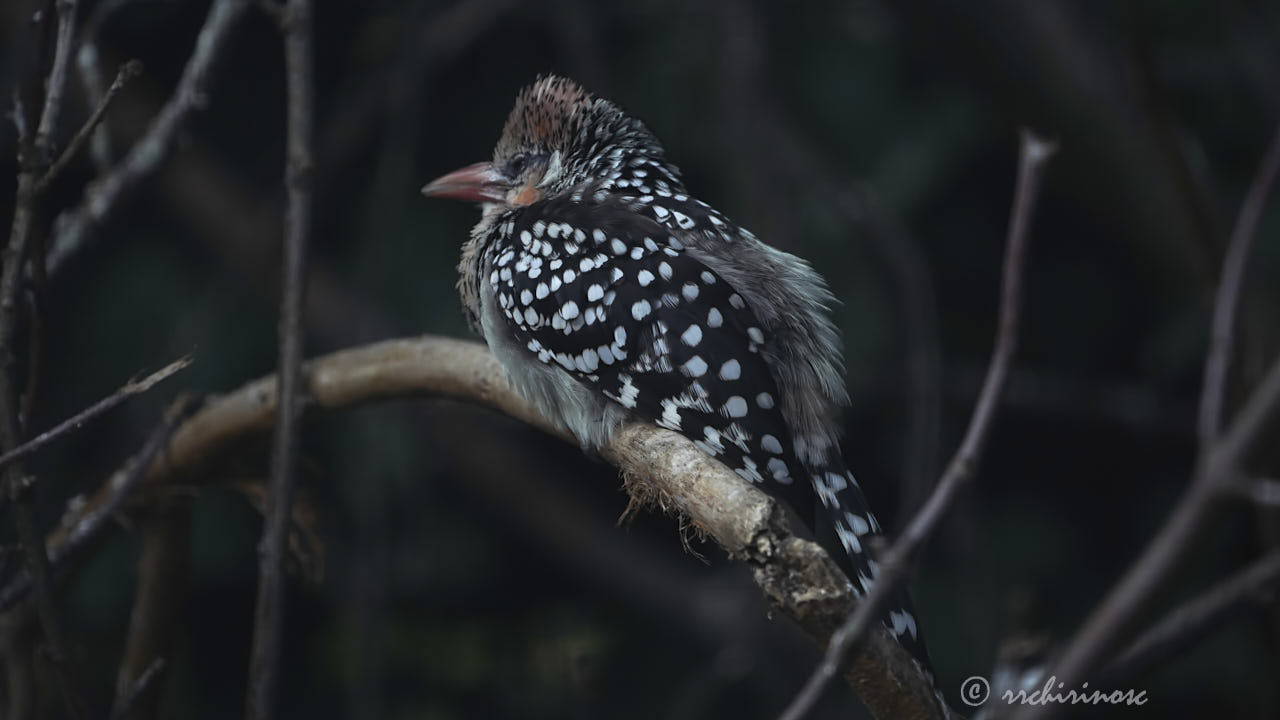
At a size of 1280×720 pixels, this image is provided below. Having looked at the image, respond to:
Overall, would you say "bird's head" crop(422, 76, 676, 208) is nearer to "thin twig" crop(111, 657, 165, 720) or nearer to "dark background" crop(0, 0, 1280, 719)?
"dark background" crop(0, 0, 1280, 719)

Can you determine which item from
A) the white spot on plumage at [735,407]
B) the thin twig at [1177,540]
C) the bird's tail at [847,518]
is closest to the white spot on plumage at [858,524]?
the bird's tail at [847,518]

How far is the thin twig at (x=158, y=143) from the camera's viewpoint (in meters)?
1.93

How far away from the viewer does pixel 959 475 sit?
0.79m

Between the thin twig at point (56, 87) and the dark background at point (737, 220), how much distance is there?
1782 mm

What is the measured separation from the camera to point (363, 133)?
3.61 metres

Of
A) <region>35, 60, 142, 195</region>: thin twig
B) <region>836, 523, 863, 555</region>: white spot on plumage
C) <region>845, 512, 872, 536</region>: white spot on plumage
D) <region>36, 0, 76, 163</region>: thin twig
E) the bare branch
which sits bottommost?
<region>836, 523, 863, 555</region>: white spot on plumage

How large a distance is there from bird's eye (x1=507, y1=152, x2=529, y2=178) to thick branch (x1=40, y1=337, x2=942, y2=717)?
0.58m

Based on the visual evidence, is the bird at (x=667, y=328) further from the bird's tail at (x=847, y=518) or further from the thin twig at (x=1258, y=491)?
the thin twig at (x=1258, y=491)

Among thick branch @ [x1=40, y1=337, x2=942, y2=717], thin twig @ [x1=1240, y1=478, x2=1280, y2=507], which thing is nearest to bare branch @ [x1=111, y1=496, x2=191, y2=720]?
thick branch @ [x1=40, y1=337, x2=942, y2=717]

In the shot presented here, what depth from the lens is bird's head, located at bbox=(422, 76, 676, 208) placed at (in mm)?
2365

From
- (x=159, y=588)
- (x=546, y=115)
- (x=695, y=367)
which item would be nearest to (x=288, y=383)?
(x=159, y=588)

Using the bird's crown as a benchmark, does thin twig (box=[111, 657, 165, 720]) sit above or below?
below

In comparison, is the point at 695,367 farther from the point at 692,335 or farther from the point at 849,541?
the point at 849,541

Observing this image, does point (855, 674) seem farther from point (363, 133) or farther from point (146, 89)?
point (146, 89)
